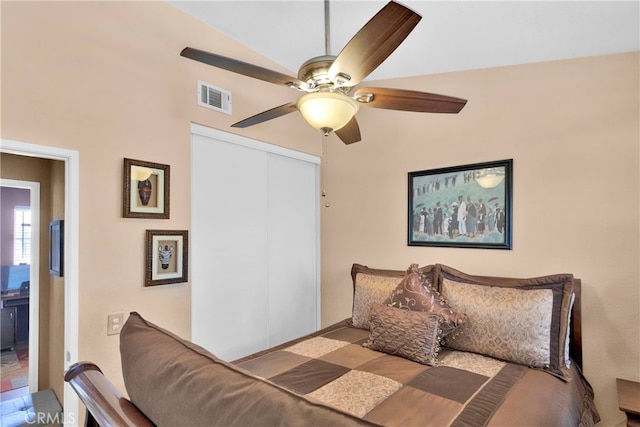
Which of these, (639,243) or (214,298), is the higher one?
(639,243)

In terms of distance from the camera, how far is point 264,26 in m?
2.35

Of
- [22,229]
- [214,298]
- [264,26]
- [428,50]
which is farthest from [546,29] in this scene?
[22,229]

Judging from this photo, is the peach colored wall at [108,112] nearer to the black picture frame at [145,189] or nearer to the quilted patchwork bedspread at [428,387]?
the black picture frame at [145,189]

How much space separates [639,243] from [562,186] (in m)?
0.51

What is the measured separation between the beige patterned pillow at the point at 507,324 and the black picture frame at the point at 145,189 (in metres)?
1.98

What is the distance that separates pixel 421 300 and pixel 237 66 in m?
1.64

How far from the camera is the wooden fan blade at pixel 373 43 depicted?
1110 millimetres


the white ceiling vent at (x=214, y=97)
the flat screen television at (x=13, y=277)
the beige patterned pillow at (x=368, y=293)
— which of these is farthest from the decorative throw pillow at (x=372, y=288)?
the flat screen television at (x=13, y=277)

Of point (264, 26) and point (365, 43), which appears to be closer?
point (365, 43)

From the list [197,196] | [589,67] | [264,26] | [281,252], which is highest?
[264,26]

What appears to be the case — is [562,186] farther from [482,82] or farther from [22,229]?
[22,229]

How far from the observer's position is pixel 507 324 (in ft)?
6.23

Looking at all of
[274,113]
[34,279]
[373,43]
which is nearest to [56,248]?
[34,279]

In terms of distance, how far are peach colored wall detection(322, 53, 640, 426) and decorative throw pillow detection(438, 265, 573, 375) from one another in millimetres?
326
